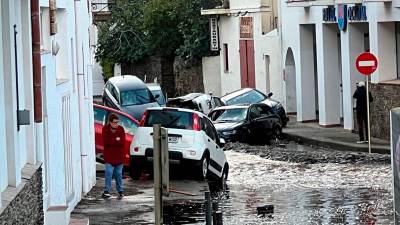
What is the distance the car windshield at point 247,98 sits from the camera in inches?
1721

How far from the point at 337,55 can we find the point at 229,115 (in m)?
7.33

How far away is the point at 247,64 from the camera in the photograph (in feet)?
182

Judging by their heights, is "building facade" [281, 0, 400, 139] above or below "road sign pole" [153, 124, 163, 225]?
above

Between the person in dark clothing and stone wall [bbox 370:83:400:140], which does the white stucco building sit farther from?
the person in dark clothing

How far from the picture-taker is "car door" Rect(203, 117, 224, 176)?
25266mm

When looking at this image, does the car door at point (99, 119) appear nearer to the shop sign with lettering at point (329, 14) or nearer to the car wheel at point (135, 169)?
the car wheel at point (135, 169)

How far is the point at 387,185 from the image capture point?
2406cm

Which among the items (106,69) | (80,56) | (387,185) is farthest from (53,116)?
(106,69)

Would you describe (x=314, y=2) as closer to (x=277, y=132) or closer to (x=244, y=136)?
(x=277, y=132)

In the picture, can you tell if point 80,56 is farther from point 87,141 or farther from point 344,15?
point 344,15

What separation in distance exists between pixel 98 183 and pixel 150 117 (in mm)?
1833

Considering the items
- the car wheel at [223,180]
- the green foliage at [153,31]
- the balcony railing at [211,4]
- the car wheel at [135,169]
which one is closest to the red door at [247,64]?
the green foliage at [153,31]

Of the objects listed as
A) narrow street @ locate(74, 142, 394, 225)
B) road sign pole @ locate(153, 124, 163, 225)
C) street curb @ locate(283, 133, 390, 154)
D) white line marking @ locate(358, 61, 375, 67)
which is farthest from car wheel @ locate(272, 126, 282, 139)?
road sign pole @ locate(153, 124, 163, 225)

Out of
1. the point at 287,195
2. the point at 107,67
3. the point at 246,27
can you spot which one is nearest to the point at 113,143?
the point at 287,195
